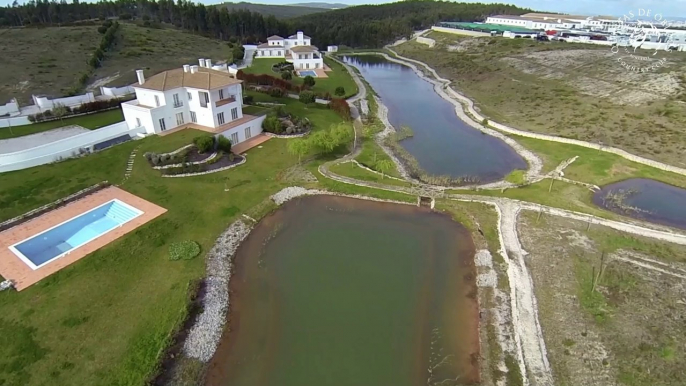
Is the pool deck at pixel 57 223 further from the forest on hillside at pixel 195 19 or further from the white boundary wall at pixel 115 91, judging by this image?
the forest on hillside at pixel 195 19

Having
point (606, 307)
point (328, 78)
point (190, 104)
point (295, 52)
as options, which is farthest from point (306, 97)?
point (606, 307)

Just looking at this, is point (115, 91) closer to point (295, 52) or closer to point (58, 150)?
point (58, 150)

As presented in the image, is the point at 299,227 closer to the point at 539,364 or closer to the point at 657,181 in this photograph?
the point at 539,364

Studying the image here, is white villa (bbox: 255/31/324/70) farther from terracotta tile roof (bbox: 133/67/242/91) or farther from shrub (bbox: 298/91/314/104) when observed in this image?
terracotta tile roof (bbox: 133/67/242/91)

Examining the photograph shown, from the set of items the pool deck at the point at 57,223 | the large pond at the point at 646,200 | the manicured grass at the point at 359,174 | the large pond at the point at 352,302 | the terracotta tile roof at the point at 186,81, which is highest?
the terracotta tile roof at the point at 186,81

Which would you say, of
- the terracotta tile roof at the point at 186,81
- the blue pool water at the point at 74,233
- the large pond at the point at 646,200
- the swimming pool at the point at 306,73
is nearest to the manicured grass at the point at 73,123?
the terracotta tile roof at the point at 186,81

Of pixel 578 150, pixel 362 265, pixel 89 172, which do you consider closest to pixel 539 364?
pixel 362 265

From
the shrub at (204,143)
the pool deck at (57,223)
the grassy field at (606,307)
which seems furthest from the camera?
the shrub at (204,143)
